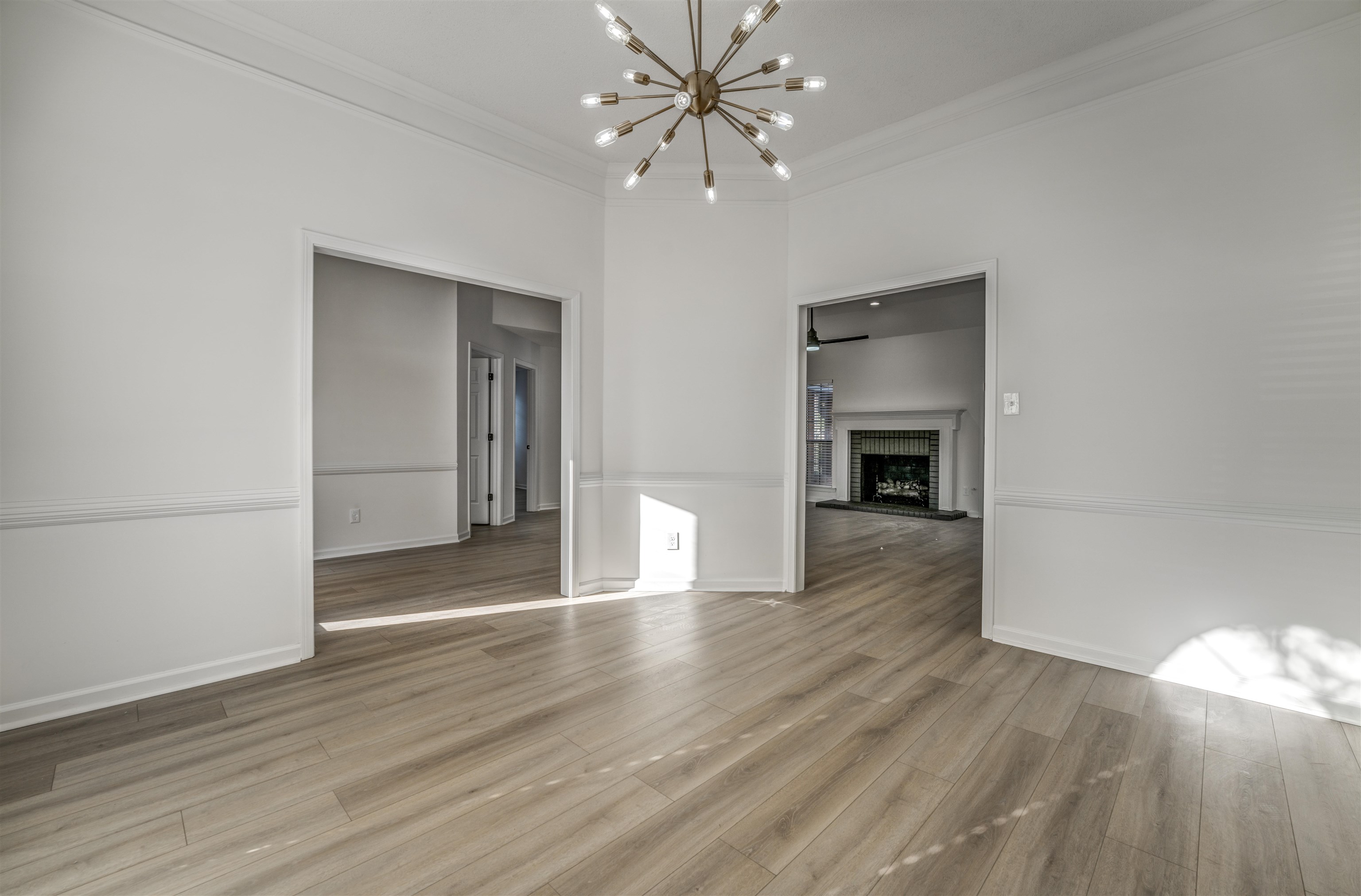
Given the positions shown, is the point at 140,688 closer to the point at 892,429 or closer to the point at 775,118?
the point at 775,118

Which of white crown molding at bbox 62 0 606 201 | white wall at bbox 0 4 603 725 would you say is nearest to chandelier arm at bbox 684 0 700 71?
white crown molding at bbox 62 0 606 201

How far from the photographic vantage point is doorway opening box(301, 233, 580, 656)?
366 cm

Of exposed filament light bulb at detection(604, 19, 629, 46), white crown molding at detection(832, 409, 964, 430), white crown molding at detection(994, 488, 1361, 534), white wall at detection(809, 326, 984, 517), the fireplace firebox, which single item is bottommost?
the fireplace firebox

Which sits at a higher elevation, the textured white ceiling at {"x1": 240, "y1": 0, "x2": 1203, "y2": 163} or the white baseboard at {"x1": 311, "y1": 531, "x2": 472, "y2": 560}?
the textured white ceiling at {"x1": 240, "y1": 0, "x2": 1203, "y2": 163}

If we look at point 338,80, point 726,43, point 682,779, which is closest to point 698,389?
point 726,43

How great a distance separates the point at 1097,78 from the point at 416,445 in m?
6.00

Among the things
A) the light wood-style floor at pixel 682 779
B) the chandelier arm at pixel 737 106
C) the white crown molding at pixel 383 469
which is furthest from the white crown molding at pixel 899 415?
the chandelier arm at pixel 737 106

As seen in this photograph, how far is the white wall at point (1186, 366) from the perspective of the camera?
247 centimetres

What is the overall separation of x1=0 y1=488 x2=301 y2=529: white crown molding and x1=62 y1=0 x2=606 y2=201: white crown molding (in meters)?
2.00

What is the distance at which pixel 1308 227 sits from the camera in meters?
2.52

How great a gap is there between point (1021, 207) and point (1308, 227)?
1165 mm

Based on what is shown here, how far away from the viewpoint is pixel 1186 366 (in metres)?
2.78

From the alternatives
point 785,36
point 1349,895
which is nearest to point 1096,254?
point 785,36

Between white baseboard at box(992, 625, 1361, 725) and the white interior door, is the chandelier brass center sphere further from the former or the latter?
the white interior door
